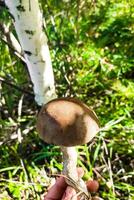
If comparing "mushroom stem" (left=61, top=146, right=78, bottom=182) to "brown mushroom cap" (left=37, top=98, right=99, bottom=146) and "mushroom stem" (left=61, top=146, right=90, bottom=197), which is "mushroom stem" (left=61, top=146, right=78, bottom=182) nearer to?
"mushroom stem" (left=61, top=146, right=90, bottom=197)

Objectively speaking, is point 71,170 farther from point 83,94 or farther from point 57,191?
point 83,94

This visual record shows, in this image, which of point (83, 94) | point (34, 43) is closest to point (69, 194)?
point (34, 43)

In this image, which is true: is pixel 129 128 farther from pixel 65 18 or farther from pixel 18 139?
pixel 65 18

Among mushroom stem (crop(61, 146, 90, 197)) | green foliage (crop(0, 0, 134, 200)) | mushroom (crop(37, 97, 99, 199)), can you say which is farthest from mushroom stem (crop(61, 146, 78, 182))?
green foliage (crop(0, 0, 134, 200))

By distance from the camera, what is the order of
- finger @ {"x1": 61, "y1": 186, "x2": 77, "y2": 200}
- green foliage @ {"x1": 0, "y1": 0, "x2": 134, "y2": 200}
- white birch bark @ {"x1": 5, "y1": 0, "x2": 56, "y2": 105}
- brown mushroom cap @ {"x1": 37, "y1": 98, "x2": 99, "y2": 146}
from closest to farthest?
brown mushroom cap @ {"x1": 37, "y1": 98, "x2": 99, "y2": 146}, finger @ {"x1": 61, "y1": 186, "x2": 77, "y2": 200}, white birch bark @ {"x1": 5, "y1": 0, "x2": 56, "y2": 105}, green foliage @ {"x1": 0, "y1": 0, "x2": 134, "y2": 200}

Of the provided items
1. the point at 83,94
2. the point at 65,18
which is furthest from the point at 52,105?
the point at 65,18
